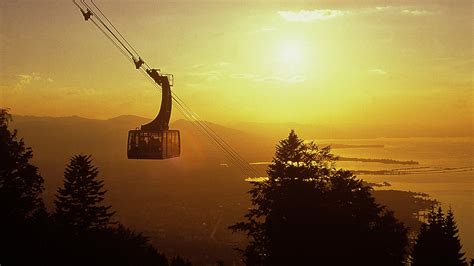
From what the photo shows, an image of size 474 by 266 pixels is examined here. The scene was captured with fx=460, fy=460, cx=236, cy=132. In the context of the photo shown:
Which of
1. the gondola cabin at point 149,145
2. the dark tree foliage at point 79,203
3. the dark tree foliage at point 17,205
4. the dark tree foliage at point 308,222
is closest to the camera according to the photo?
the dark tree foliage at point 17,205

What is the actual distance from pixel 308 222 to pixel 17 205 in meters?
18.6

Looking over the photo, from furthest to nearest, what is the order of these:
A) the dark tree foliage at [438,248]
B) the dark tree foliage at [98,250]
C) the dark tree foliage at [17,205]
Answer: the dark tree foliage at [438,248]
the dark tree foliage at [98,250]
the dark tree foliage at [17,205]

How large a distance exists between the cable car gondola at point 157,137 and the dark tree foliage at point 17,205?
7280 millimetres

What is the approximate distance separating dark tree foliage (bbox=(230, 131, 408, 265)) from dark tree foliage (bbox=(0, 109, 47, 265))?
37.1 feet

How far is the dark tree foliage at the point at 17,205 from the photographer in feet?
77.6

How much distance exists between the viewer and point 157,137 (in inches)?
1260

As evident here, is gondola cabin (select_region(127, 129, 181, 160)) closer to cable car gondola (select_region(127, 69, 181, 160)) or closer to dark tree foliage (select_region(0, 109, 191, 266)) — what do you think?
cable car gondola (select_region(127, 69, 181, 160))

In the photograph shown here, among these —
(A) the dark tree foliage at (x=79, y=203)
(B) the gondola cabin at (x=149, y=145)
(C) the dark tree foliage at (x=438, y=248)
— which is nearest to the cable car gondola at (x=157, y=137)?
(B) the gondola cabin at (x=149, y=145)

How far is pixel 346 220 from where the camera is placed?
25.1 metres

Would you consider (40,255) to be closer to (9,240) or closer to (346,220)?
(9,240)

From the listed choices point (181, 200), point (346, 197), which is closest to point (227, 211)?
point (181, 200)

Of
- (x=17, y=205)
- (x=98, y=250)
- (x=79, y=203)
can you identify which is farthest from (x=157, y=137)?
(x=79, y=203)

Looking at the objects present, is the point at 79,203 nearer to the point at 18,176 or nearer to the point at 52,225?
the point at 18,176

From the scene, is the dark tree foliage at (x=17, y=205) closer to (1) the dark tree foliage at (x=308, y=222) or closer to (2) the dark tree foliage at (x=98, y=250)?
(2) the dark tree foliage at (x=98, y=250)
